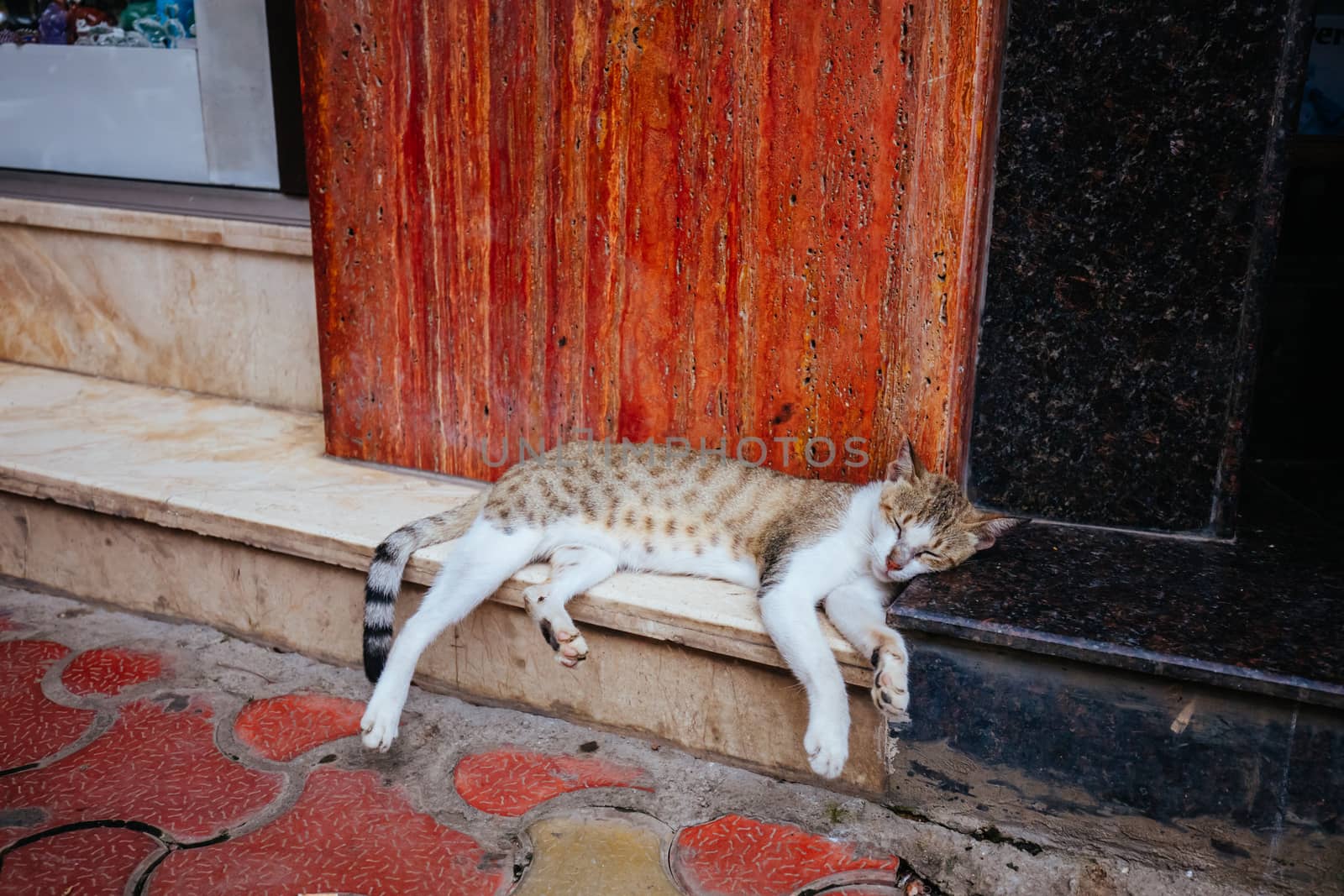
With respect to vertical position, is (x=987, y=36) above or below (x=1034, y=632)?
above

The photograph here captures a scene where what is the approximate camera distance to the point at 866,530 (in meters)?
2.41

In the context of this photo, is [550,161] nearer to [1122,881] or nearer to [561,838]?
[561,838]

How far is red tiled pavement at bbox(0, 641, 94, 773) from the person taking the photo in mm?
2348

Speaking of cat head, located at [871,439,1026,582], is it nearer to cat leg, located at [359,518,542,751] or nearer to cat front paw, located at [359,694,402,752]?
cat leg, located at [359,518,542,751]

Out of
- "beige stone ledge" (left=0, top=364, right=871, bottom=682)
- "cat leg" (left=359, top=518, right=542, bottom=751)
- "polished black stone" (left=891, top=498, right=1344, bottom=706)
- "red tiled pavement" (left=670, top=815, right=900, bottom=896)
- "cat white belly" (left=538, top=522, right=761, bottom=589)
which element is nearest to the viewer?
"polished black stone" (left=891, top=498, right=1344, bottom=706)

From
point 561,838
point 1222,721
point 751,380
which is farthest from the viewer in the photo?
point 751,380

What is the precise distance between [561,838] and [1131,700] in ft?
3.94

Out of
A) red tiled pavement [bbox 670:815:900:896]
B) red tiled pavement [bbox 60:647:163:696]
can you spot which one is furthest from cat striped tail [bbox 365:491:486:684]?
red tiled pavement [bbox 670:815:900:896]

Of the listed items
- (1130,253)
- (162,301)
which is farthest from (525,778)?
(162,301)

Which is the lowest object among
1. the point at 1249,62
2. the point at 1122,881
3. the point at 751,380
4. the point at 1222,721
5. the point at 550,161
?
the point at 1122,881

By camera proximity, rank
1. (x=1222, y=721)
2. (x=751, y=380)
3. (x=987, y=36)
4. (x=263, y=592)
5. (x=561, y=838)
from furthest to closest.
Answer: (x=263, y=592), (x=751, y=380), (x=987, y=36), (x=561, y=838), (x=1222, y=721)

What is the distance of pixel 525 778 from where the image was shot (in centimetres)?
230

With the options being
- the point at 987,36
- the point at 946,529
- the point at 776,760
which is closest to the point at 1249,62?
the point at 987,36

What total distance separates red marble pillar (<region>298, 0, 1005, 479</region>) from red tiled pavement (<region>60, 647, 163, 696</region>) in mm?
921
